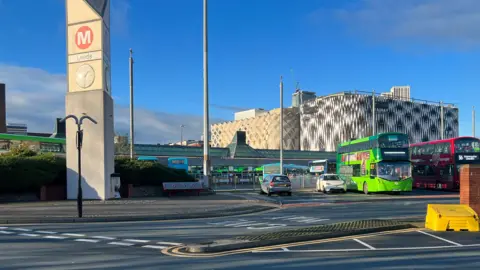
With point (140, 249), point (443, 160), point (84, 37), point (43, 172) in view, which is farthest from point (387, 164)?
point (140, 249)

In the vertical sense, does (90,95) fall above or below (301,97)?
below

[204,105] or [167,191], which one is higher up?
[204,105]

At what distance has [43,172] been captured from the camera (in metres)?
25.4

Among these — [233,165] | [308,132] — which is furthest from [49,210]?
[308,132]

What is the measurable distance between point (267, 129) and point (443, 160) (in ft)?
328

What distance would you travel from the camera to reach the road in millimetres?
8680

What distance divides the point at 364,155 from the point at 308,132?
88214 millimetres

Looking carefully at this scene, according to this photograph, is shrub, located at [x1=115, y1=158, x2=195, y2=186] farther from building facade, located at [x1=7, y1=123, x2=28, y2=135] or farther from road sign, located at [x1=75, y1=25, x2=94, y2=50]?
building facade, located at [x1=7, y1=123, x2=28, y2=135]

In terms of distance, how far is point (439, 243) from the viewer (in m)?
10.9

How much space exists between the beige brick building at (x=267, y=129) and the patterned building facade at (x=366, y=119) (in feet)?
22.1

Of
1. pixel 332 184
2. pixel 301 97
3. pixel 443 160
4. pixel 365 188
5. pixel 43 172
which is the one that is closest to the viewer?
pixel 43 172

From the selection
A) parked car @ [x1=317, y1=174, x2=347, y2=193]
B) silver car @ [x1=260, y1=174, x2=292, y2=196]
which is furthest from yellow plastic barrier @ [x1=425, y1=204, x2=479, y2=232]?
parked car @ [x1=317, y1=174, x2=347, y2=193]

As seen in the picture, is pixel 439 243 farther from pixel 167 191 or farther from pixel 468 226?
pixel 167 191

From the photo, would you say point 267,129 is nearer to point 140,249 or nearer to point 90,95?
point 90,95
